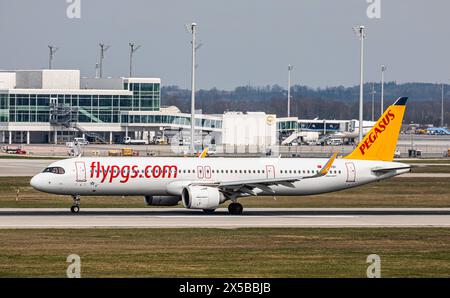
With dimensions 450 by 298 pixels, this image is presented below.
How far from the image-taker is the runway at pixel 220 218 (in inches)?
2122

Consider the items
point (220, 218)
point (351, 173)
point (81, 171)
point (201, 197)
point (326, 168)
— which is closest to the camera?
point (220, 218)

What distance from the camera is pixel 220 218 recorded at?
59.0m

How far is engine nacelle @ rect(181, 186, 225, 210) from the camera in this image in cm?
5975

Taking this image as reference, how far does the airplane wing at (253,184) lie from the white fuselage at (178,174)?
2.43 ft

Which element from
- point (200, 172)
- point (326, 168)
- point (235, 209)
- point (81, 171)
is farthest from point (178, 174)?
point (326, 168)

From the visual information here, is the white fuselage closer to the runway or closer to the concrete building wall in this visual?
the runway

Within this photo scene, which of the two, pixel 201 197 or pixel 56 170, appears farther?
pixel 56 170

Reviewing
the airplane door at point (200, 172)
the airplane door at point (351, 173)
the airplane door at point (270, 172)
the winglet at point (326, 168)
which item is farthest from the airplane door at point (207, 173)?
the airplane door at point (351, 173)

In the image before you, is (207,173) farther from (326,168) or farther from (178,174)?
(326,168)

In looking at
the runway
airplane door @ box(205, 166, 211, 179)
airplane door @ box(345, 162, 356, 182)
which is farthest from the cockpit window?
airplane door @ box(345, 162, 356, 182)

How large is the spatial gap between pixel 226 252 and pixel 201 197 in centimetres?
1808
